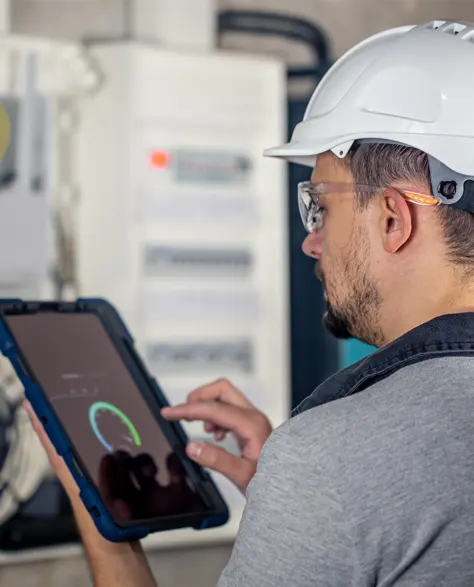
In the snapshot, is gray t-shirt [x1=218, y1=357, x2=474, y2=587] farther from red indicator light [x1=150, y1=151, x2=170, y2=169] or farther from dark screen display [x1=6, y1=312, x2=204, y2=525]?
red indicator light [x1=150, y1=151, x2=170, y2=169]

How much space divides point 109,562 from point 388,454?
475 mm

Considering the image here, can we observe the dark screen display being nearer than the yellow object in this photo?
Yes

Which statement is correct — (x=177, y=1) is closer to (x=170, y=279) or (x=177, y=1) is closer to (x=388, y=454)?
(x=170, y=279)

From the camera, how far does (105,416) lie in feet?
3.91

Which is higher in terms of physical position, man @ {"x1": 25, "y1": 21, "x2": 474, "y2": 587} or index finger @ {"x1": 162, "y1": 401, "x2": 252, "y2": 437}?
man @ {"x1": 25, "y1": 21, "x2": 474, "y2": 587}

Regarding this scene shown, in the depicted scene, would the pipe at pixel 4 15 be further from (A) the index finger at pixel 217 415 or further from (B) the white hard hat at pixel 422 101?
(B) the white hard hat at pixel 422 101

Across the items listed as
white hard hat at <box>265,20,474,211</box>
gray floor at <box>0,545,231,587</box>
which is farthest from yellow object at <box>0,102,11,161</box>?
white hard hat at <box>265,20,474,211</box>

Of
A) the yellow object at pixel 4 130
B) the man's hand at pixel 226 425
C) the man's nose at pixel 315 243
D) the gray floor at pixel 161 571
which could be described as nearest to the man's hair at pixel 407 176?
the man's nose at pixel 315 243

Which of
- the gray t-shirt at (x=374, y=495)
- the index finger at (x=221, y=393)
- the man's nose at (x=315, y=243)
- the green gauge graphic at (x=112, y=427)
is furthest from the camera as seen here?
the index finger at (x=221, y=393)

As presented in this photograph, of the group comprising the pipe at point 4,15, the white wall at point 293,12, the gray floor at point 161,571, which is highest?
the white wall at point 293,12

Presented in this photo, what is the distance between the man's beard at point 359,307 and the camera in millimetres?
954

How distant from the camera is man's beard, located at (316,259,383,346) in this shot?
954 mm

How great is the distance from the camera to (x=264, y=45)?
278 cm

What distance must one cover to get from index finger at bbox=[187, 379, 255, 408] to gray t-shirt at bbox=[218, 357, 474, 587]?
54cm
